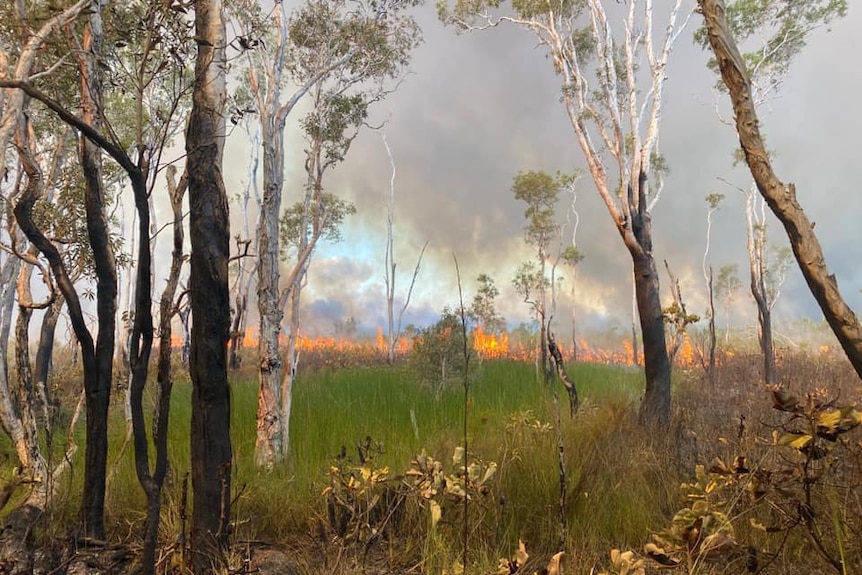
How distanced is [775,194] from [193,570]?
337 cm

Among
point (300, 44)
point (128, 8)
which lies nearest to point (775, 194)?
point (128, 8)

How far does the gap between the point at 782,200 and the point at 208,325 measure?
285 centimetres

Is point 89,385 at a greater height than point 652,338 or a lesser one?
lesser

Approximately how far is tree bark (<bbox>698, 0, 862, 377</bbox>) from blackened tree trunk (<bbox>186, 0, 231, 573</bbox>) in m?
2.60

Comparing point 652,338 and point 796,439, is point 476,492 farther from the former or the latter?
point 652,338

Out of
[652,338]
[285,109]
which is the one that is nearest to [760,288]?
[652,338]

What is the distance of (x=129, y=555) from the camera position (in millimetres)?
3221

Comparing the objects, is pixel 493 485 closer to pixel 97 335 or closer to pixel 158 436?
pixel 158 436

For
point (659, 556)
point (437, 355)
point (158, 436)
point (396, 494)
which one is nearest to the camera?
point (659, 556)

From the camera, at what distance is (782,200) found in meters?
2.53

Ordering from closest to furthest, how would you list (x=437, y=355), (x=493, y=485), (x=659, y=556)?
(x=659, y=556) < (x=493, y=485) < (x=437, y=355)

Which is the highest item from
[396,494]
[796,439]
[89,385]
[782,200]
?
[782,200]

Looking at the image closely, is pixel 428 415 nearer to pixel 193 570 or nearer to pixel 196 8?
pixel 193 570

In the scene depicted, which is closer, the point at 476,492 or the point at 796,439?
the point at 796,439
